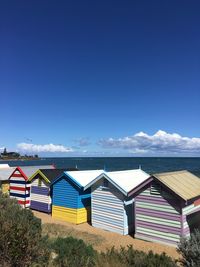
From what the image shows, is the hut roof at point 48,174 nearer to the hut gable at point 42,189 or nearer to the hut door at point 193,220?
the hut gable at point 42,189

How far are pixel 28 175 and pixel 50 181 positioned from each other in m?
3.15

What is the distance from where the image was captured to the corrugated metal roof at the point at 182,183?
1297cm

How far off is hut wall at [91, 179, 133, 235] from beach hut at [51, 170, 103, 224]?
116 cm

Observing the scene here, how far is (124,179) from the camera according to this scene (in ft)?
57.0

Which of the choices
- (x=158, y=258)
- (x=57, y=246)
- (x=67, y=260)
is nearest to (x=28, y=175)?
(x=57, y=246)

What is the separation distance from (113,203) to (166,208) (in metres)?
3.74

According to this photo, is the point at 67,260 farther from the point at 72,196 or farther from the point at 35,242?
the point at 72,196

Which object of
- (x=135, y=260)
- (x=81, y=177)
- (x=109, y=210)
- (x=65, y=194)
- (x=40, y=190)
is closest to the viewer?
(x=135, y=260)

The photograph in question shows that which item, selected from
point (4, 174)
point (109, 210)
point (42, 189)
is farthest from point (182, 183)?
point (4, 174)

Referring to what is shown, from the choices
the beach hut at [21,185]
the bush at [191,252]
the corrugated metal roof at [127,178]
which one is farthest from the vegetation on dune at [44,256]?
the beach hut at [21,185]

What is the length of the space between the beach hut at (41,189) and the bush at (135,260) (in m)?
14.0

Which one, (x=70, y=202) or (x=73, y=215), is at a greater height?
(x=70, y=202)

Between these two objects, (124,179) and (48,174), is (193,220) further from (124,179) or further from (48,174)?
(48,174)

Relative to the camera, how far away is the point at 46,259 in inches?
282
